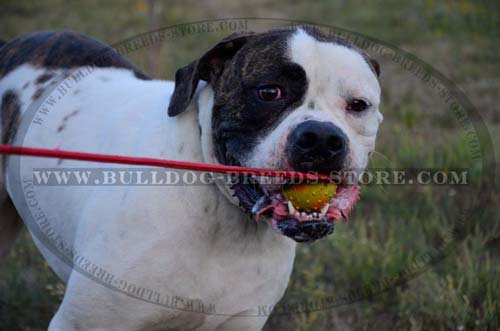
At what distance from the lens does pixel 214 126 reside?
2.76 metres

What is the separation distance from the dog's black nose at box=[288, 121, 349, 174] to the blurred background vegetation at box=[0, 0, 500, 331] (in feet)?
1.82

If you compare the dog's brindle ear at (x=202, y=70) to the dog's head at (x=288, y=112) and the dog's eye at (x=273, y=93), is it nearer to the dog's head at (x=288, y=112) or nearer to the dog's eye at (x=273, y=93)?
the dog's head at (x=288, y=112)

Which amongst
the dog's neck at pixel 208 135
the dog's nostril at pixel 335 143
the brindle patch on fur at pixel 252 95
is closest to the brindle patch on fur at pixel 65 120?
the dog's neck at pixel 208 135

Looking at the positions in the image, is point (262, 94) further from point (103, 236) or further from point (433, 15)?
point (433, 15)

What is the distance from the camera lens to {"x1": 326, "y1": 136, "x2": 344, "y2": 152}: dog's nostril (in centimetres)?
251

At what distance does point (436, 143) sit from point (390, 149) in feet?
1.16

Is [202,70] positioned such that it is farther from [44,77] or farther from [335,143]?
[44,77]

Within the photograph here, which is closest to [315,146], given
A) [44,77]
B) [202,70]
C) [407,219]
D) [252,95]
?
[252,95]

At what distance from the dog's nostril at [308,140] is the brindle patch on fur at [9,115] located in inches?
57.5

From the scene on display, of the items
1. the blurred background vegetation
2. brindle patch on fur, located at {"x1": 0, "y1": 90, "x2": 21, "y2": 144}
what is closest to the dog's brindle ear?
the blurred background vegetation

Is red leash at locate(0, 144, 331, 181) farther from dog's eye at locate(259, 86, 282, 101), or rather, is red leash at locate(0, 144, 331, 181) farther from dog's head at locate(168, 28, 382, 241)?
dog's eye at locate(259, 86, 282, 101)

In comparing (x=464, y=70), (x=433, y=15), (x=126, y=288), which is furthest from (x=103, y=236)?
(x=433, y=15)

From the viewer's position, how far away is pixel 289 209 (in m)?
2.58

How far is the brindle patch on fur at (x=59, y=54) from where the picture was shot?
11.5 ft
